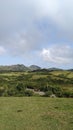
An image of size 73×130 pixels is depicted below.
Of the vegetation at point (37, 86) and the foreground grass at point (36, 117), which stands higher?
the vegetation at point (37, 86)

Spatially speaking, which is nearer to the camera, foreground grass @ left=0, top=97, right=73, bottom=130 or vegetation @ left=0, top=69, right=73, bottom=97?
foreground grass @ left=0, top=97, right=73, bottom=130

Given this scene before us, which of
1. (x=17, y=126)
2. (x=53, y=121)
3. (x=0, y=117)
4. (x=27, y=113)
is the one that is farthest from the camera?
(x=27, y=113)

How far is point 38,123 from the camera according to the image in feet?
65.2

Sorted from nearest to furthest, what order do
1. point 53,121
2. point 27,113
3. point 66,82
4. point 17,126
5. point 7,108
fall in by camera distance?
point 17,126, point 53,121, point 27,113, point 7,108, point 66,82

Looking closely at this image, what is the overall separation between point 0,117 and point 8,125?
9.74 ft

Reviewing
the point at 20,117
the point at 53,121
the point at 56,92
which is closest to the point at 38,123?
the point at 53,121

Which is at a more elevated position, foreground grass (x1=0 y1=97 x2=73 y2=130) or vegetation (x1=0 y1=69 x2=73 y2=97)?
vegetation (x1=0 y1=69 x2=73 y2=97)

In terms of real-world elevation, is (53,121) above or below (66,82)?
below

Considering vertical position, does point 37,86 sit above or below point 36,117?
above

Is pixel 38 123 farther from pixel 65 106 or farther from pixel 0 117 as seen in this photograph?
pixel 65 106

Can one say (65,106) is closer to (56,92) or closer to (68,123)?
(68,123)

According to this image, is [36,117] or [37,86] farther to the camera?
[37,86]

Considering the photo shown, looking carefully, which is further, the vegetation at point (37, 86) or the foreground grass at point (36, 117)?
the vegetation at point (37, 86)

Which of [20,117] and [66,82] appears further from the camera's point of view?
[66,82]
